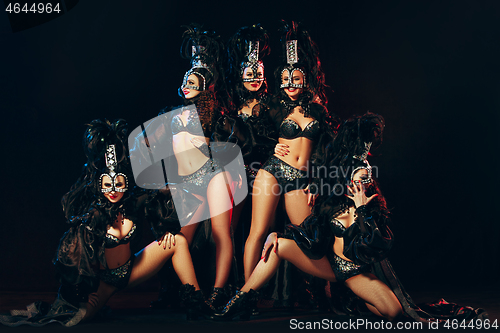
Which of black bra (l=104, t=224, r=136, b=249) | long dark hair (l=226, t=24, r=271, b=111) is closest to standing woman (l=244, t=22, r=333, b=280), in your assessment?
long dark hair (l=226, t=24, r=271, b=111)

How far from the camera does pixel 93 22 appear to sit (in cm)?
625

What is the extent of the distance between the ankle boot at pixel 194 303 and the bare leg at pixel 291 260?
37 centimetres

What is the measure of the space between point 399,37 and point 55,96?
4.00 meters

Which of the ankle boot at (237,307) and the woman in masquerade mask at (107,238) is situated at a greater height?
the woman in masquerade mask at (107,238)

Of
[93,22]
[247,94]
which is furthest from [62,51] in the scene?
[247,94]

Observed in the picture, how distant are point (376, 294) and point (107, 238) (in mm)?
2228

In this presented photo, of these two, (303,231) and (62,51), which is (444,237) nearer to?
(303,231)

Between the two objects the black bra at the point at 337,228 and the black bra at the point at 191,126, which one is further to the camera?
the black bra at the point at 191,126

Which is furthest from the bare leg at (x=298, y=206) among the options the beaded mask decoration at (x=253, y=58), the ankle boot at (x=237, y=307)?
the beaded mask decoration at (x=253, y=58)

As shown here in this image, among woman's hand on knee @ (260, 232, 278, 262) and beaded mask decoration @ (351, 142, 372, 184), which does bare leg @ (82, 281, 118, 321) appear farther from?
beaded mask decoration @ (351, 142, 372, 184)

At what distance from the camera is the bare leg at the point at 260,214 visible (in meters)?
5.02

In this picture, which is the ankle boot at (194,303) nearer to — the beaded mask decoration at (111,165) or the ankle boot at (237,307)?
the ankle boot at (237,307)

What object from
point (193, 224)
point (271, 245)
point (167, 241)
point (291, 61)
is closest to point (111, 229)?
point (167, 241)

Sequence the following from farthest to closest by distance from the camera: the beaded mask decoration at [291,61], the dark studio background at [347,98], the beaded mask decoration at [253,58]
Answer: the dark studio background at [347,98]
the beaded mask decoration at [253,58]
the beaded mask decoration at [291,61]
